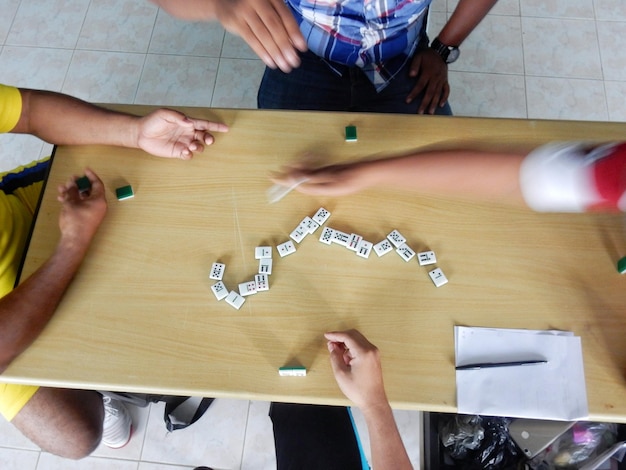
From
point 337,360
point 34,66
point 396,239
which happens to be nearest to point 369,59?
point 396,239

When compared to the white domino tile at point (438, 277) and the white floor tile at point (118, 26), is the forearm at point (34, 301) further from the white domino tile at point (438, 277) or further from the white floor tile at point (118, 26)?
the white floor tile at point (118, 26)

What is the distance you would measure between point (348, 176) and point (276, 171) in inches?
6.4

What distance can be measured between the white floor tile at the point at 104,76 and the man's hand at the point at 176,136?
3.62 ft

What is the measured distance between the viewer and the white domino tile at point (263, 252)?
938mm

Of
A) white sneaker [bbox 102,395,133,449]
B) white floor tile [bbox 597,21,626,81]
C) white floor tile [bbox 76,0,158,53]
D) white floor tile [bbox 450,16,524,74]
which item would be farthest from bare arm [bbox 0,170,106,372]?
white floor tile [bbox 597,21,626,81]

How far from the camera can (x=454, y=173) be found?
0.92 metres

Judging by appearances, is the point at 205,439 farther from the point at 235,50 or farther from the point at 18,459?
the point at 235,50

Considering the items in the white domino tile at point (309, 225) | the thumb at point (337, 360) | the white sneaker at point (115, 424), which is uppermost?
the white domino tile at point (309, 225)

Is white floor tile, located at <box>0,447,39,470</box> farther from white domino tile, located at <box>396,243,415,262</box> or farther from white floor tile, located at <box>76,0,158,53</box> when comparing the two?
white floor tile, located at <box>76,0,158,53</box>

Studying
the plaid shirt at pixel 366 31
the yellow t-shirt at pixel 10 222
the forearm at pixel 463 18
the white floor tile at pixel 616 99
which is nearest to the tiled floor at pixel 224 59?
the white floor tile at pixel 616 99

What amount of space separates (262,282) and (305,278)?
3.3 inches

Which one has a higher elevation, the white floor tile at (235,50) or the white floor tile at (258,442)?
the white floor tile at (235,50)

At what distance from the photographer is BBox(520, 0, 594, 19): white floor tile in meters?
2.05

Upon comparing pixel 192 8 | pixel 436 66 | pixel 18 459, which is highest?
pixel 192 8
